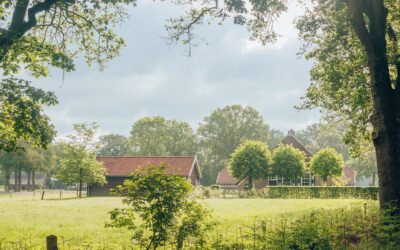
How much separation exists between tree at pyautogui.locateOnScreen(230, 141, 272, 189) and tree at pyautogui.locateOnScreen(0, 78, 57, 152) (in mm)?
40407

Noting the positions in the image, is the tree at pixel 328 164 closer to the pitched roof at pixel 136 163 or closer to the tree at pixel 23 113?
the pitched roof at pixel 136 163

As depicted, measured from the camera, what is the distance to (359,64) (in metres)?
20.1

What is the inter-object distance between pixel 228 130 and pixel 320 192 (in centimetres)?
5501

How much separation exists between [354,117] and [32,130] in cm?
1744

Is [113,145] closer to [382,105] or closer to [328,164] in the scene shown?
[328,164]

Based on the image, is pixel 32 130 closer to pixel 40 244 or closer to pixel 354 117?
pixel 40 244

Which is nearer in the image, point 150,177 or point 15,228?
point 150,177

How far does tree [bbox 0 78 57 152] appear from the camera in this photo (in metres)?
14.7

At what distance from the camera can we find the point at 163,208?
332 inches

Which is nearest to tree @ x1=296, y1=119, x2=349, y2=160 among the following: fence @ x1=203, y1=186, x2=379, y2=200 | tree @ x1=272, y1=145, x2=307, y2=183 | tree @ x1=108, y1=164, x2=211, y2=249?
tree @ x1=272, y1=145, x2=307, y2=183

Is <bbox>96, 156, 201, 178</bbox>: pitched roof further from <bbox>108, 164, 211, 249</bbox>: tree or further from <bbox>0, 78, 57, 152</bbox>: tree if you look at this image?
<bbox>108, 164, 211, 249</bbox>: tree

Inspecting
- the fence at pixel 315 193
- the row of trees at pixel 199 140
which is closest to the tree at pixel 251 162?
the fence at pixel 315 193

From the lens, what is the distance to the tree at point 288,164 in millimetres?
53875

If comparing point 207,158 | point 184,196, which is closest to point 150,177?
point 184,196
